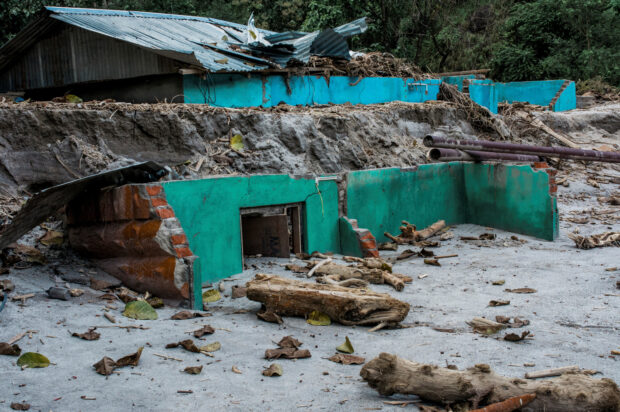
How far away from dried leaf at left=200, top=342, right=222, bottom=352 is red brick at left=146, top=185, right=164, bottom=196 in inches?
85.5

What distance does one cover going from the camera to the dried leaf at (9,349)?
4.49 meters

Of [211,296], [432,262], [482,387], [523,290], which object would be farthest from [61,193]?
[523,290]

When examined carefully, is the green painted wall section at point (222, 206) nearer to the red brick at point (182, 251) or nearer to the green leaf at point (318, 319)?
the red brick at point (182, 251)

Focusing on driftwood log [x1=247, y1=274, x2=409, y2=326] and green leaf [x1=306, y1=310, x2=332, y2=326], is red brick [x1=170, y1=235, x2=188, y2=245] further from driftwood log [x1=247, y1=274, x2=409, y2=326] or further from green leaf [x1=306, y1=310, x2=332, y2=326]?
green leaf [x1=306, y1=310, x2=332, y2=326]

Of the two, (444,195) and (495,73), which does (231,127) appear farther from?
(495,73)

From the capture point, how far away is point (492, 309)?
22.8 feet

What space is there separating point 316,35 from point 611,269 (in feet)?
36.7

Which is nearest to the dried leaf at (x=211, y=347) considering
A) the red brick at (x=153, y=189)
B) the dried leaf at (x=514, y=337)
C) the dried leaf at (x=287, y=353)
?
the dried leaf at (x=287, y=353)

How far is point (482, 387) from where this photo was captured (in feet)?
13.2

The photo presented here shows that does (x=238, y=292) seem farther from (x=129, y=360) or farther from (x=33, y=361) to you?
(x=33, y=361)

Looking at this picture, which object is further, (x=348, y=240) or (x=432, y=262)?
(x=348, y=240)

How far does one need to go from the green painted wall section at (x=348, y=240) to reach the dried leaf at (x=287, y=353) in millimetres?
4764

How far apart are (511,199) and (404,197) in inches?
91.6

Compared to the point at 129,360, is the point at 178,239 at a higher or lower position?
higher
